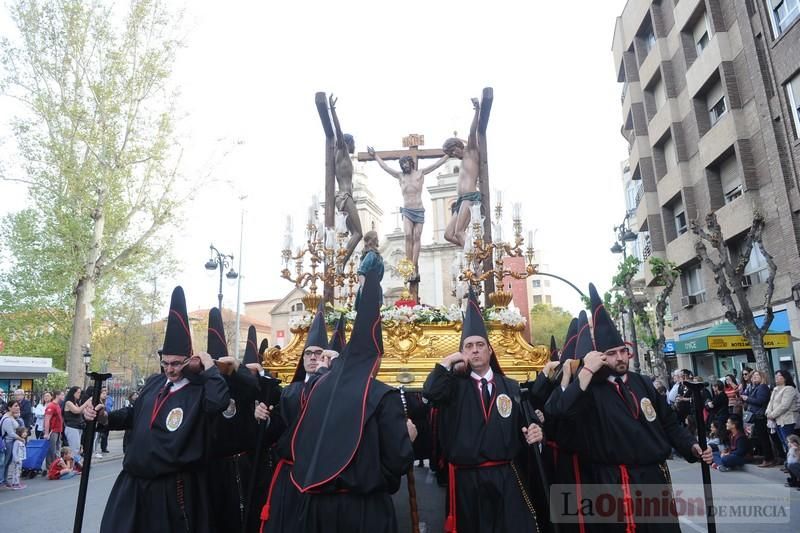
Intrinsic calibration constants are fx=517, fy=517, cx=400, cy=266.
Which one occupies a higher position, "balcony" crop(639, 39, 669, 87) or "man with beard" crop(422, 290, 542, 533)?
"balcony" crop(639, 39, 669, 87)

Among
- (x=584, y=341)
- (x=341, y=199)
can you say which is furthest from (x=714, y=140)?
(x=584, y=341)

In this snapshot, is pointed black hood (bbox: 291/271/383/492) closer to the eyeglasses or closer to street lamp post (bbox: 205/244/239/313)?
the eyeglasses

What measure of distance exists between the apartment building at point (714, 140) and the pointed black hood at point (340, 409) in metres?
14.1

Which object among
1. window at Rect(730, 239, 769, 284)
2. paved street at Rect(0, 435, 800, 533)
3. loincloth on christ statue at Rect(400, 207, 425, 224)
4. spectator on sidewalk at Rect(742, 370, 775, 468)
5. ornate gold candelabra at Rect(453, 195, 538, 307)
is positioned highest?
window at Rect(730, 239, 769, 284)

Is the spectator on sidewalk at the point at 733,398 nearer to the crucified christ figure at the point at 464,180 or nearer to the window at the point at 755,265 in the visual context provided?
the window at the point at 755,265

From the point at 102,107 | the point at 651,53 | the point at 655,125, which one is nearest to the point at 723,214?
the point at 655,125

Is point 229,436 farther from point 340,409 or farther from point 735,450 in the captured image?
point 735,450

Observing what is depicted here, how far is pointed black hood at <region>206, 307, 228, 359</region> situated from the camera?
4.86m

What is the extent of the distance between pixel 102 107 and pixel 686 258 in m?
22.6

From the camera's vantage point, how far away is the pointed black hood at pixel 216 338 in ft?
15.9

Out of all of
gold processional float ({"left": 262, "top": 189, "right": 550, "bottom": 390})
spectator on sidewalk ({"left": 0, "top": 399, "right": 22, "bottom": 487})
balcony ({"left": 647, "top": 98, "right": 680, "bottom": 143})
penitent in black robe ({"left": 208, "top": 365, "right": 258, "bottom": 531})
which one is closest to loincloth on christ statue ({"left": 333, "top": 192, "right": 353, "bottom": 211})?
gold processional float ({"left": 262, "top": 189, "right": 550, "bottom": 390})

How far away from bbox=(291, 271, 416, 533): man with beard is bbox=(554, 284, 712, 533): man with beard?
4.83 feet

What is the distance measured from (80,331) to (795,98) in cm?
2240

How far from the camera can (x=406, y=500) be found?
24.1 ft
